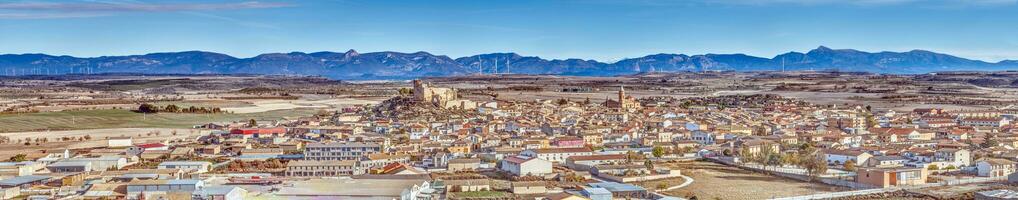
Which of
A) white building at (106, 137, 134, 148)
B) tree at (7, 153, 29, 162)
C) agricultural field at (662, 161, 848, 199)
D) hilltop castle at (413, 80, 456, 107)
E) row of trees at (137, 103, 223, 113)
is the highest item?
hilltop castle at (413, 80, 456, 107)

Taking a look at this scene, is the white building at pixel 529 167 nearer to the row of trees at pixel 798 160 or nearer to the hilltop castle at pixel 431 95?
the row of trees at pixel 798 160

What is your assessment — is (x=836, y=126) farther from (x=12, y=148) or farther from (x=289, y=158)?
(x=12, y=148)

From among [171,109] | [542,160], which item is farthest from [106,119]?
[542,160]

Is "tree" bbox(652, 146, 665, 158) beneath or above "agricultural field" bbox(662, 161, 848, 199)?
above

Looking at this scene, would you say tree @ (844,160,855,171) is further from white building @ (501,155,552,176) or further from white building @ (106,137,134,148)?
white building @ (106,137,134,148)

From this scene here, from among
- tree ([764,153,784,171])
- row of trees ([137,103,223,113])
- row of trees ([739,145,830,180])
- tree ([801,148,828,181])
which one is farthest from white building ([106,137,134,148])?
row of trees ([137,103,223,113])

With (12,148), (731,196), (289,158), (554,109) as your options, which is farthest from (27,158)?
(554,109)

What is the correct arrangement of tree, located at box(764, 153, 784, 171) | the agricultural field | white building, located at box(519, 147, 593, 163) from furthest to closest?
white building, located at box(519, 147, 593, 163) < tree, located at box(764, 153, 784, 171) < the agricultural field
